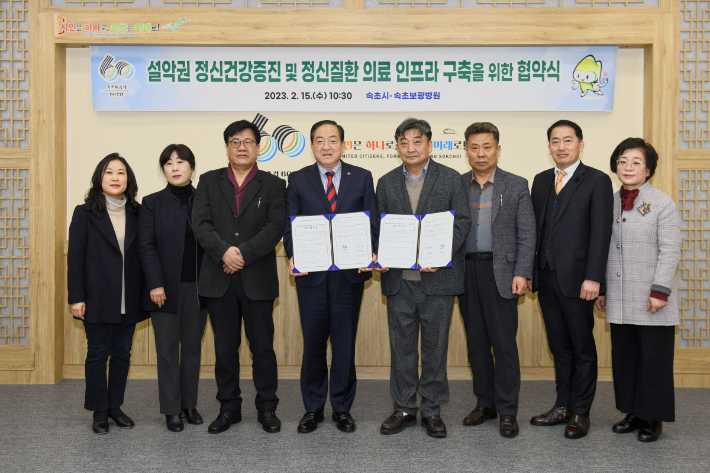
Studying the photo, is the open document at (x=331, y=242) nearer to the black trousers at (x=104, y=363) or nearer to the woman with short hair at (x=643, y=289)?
the black trousers at (x=104, y=363)

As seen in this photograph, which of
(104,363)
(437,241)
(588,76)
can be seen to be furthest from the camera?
(588,76)

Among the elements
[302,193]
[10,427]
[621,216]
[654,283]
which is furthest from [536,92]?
[10,427]

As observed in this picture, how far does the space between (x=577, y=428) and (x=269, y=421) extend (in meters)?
1.85

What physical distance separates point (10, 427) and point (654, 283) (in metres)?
4.02

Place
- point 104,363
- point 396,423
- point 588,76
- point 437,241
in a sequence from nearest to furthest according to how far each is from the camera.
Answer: point 437,241
point 396,423
point 104,363
point 588,76

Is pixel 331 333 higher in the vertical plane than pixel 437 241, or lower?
lower

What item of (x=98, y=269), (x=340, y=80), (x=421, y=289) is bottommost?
(x=421, y=289)

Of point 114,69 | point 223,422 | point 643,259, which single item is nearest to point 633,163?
point 643,259

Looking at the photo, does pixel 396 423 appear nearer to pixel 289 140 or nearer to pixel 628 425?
pixel 628 425

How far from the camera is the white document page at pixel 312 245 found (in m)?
3.15

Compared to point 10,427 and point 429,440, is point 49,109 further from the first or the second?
point 429,440

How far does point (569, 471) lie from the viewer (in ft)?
8.79

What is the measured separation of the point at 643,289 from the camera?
123 inches

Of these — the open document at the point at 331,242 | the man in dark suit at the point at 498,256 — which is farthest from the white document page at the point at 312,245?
the man in dark suit at the point at 498,256
